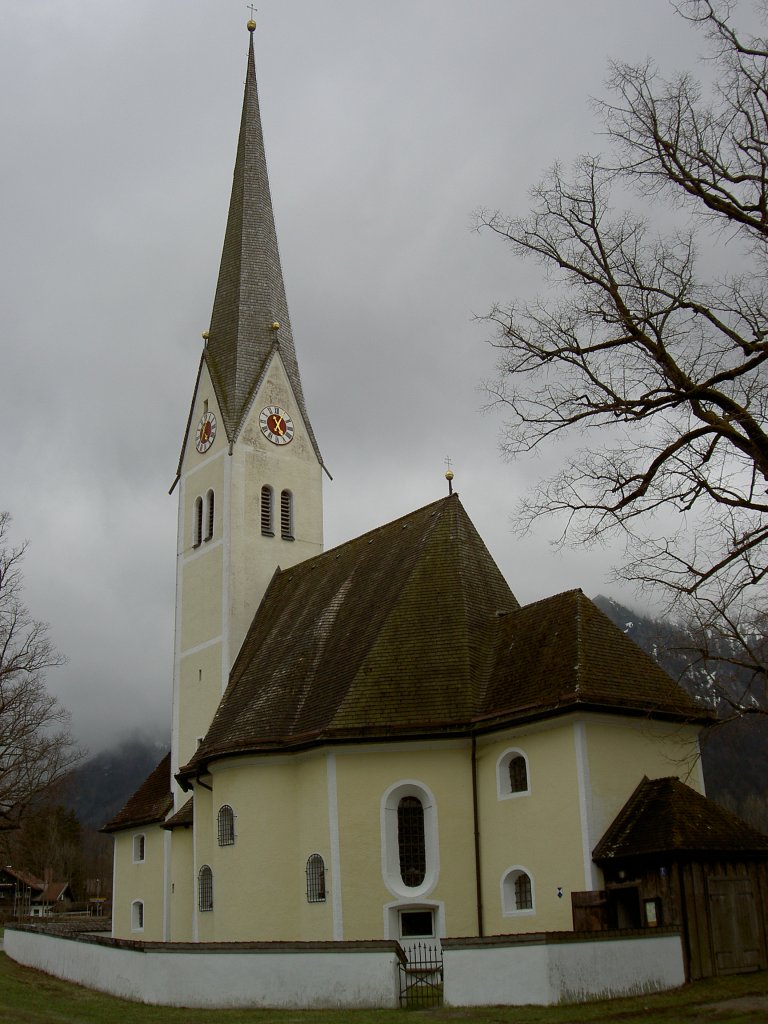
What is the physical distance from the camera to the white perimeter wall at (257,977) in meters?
20.1

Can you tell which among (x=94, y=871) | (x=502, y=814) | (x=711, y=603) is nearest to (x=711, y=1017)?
(x=711, y=603)

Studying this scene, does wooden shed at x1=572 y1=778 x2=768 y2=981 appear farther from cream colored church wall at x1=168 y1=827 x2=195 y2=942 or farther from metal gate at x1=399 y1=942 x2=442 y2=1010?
cream colored church wall at x1=168 y1=827 x2=195 y2=942

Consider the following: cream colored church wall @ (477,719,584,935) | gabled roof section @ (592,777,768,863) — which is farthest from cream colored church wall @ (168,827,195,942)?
gabled roof section @ (592,777,768,863)

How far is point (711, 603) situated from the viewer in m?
16.7

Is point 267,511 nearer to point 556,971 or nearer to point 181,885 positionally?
point 181,885

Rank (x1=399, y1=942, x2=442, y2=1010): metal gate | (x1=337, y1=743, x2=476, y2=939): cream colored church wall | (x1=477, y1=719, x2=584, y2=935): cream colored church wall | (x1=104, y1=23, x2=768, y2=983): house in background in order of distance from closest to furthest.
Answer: (x1=399, y1=942, x2=442, y2=1010): metal gate → (x1=477, y1=719, x2=584, y2=935): cream colored church wall → (x1=104, y1=23, x2=768, y2=983): house in background → (x1=337, y1=743, x2=476, y2=939): cream colored church wall

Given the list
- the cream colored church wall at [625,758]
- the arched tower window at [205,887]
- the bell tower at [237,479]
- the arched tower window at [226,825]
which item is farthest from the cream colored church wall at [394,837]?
the bell tower at [237,479]

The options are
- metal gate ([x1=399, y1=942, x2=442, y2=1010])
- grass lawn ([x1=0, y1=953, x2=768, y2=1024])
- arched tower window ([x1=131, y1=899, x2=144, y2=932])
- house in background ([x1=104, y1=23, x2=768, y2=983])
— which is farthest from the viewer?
arched tower window ([x1=131, y1=899, x2=144, y2=932])

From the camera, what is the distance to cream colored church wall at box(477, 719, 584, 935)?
22.7 m

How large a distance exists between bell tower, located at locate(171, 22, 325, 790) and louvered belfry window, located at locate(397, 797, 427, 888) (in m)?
10.8

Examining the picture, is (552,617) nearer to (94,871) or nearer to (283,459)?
(283,459)

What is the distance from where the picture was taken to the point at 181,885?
113 ft

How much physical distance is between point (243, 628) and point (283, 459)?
6362 millimetres

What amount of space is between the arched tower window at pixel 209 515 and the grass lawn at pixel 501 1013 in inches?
723
